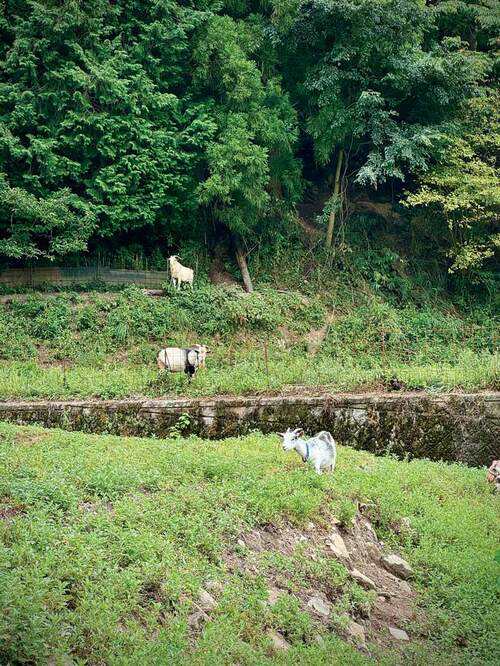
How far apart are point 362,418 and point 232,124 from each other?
1100 cm

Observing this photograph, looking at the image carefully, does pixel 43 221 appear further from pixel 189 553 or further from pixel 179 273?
pixel 189 553

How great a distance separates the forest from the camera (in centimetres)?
2059

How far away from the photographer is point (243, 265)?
76.1 ft

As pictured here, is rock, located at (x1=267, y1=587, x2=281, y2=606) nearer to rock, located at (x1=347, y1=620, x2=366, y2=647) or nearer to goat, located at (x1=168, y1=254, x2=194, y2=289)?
rock, located at (x1=347, y1=620, x2=366, y2=647)

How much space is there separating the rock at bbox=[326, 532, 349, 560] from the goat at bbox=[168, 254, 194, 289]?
13.0 metres

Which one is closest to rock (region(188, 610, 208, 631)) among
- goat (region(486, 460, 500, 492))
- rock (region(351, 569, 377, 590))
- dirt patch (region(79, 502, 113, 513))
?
dirt patch (region(79, 502, 113, 513))

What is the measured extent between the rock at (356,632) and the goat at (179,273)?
1456 cm

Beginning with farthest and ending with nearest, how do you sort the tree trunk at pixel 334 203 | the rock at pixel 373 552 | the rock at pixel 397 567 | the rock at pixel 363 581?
the tree trunk at pixel 334 203
the rock at pixel 373 552
the rock at pixel 397 567
the rock at pixel 363 581

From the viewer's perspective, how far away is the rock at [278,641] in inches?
260

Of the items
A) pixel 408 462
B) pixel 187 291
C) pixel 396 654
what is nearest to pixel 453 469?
pixel 408 462

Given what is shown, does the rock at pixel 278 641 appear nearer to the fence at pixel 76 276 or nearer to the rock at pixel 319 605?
the rock at pixel 319 605

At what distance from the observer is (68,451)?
10.0 m

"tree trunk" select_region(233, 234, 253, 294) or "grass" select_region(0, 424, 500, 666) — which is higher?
"tree trunk" select_region(233, 234, 253, 294)

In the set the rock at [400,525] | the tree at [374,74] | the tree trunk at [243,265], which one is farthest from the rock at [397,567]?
the tree at [374,74]
